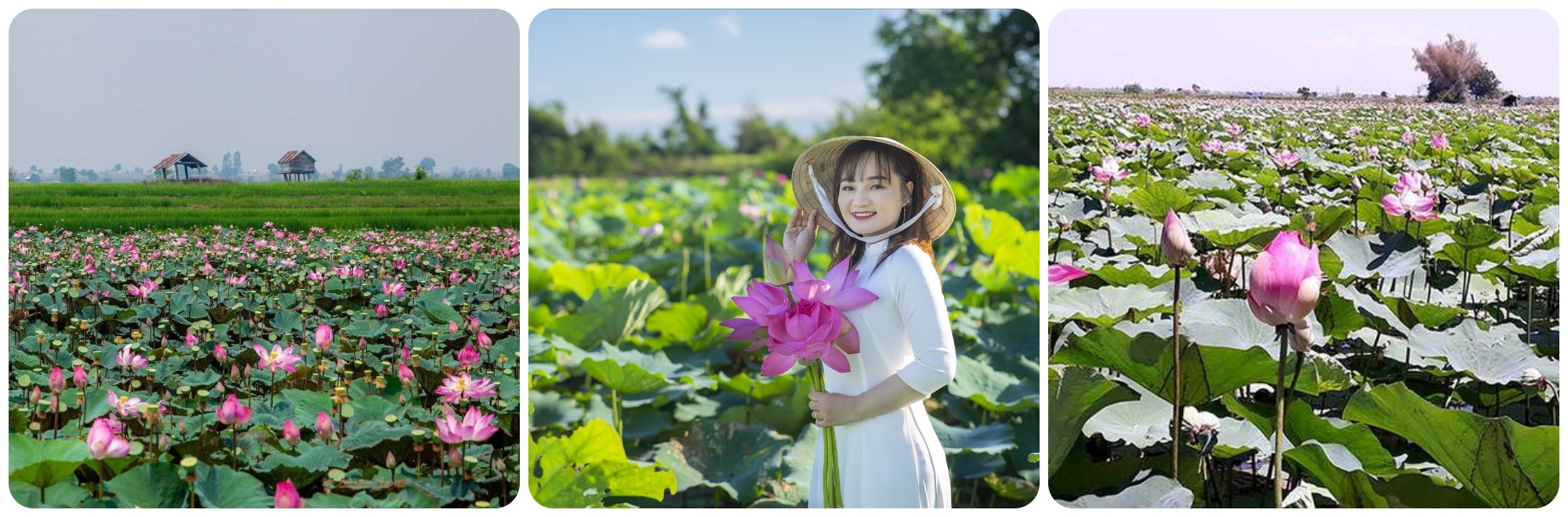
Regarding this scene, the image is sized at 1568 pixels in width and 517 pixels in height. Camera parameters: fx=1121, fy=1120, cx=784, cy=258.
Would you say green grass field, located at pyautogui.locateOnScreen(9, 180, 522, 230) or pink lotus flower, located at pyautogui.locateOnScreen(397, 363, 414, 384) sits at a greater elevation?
green grass field, located at pyautogui.locateOnScreen(9, 180, 522, 230)

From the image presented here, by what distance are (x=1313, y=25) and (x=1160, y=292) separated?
1.78 ft

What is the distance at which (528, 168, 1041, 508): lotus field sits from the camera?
2076 millimetres

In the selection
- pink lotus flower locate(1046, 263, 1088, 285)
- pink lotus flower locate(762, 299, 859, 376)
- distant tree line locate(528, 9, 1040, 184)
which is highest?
distant tree line locate(528, 9, 1040, 184)

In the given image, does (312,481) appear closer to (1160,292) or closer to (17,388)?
(17,388)

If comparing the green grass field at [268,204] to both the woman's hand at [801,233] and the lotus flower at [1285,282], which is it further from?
the lotus flower at [1285,282]

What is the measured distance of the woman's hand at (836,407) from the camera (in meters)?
1.66

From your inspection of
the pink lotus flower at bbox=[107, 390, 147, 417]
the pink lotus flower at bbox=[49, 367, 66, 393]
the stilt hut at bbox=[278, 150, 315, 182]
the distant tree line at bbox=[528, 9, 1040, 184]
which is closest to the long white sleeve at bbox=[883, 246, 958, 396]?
the stilt hut at bbox=[278, 150, 315, 182]

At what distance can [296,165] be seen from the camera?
2020mm

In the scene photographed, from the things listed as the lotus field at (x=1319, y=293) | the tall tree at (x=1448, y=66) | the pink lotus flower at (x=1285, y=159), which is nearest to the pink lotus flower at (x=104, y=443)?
the lotus field at (x=1319, y=293)

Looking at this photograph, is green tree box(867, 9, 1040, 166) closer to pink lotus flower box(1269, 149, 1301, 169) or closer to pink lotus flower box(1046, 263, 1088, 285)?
pink lotus flower box(1269, 149, 1301, 169)

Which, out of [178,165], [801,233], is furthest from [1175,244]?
[178,165]

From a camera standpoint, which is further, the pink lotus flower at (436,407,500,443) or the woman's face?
the pink lotus flower at (436,407,500,443)

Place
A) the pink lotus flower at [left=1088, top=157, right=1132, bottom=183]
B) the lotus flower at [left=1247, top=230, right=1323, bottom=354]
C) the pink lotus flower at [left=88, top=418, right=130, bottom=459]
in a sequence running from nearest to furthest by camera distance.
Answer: the lotus flower at [left=1247, top=230, right=1323, bottom=354] < the pink lotus flower at [left=88, top=418, right=130, bottom=459] < the pink lotus flower at [left=1088, top=157, right=1132, bottom=183]

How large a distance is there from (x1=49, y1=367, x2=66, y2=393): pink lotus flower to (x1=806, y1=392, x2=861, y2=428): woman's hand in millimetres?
1405
